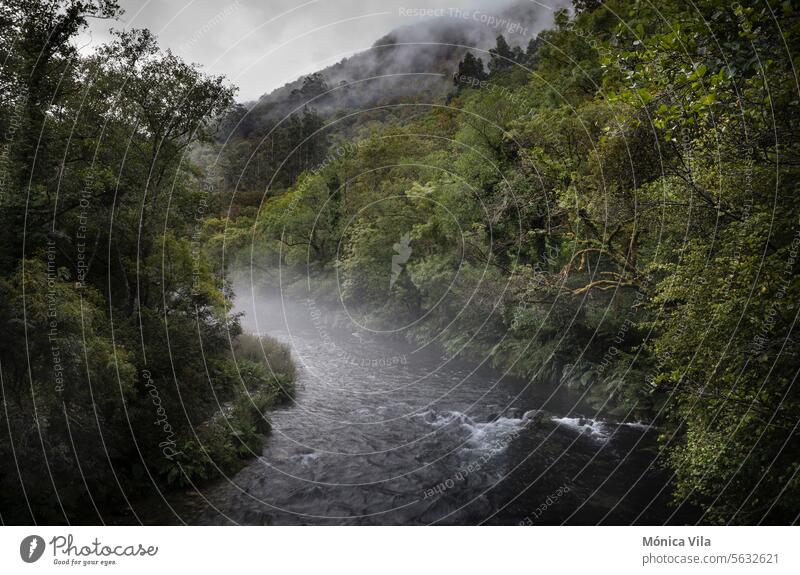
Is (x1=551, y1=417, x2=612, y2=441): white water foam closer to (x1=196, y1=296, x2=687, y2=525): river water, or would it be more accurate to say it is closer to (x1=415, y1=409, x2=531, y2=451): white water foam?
(x1=196, y1=296, x2=687, y2=525): river water

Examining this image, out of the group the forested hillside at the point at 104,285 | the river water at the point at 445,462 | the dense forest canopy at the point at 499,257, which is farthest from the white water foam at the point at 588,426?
the forested hillside at the point at 104,285

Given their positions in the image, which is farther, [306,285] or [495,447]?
[306,285]

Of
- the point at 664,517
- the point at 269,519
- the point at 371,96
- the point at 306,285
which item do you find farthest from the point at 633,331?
the point at 371,96

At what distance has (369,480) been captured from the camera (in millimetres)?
13430

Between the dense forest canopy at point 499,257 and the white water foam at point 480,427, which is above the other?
the dense forest canopy at point 499,257

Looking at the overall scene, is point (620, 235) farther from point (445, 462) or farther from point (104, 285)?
point (104, 285)

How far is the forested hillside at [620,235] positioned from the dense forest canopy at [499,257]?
7 centimetres

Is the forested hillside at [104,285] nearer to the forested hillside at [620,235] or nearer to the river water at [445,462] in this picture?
the river water at [445,462]

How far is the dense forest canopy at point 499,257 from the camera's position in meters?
6.85
